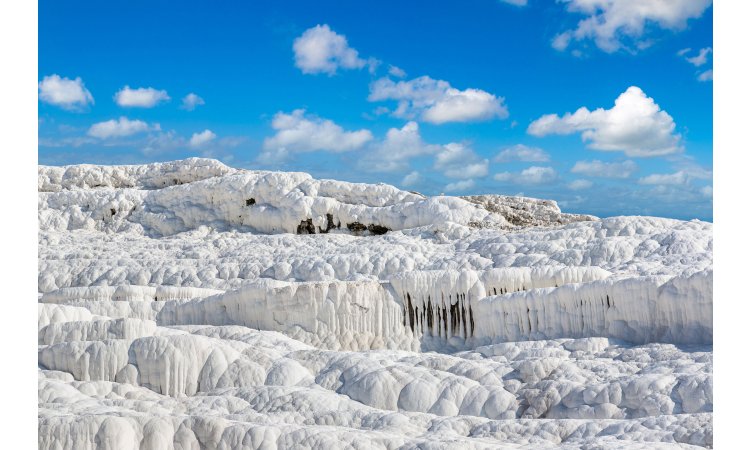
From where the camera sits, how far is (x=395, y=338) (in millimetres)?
12195

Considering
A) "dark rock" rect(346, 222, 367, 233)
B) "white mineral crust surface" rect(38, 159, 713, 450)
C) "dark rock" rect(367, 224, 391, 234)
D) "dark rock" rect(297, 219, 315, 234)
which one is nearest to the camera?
"white mineral crust surface" rect(38, 159, 713, 450)

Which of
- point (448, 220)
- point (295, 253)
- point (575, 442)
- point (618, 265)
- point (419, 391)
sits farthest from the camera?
point (448, 220)

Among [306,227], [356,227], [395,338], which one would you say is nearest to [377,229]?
[356,227]

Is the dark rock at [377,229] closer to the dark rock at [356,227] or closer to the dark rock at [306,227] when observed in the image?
the dark rock at [356,227]

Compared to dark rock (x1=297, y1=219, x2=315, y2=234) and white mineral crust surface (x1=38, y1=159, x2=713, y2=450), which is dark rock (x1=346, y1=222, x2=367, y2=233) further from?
dark rock (x1=297, y1=219, x2=315, y2=234)

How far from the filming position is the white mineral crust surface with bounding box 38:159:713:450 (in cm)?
588

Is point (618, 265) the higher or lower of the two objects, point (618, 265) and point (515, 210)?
the lower

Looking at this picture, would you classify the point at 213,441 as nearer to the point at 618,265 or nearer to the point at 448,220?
the point at 618,265

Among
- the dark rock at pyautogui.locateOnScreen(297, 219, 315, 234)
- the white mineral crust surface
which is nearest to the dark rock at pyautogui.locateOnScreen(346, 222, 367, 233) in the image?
the white mineral crust surface

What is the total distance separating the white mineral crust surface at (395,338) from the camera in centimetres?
588

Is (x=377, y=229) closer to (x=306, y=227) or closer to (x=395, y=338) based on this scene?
(x=306, y=227)

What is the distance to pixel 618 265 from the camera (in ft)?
46.5
